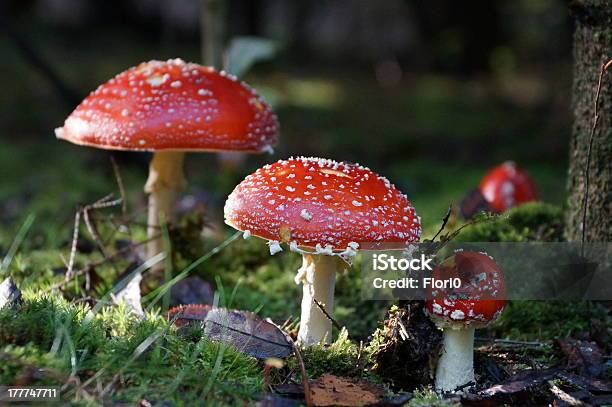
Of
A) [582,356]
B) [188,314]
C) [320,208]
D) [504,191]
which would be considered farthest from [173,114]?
[504,191]

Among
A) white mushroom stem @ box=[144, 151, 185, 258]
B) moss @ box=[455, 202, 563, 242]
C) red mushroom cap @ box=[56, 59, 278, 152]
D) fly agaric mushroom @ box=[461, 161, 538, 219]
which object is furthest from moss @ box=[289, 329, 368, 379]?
fly agaric mushroom @ box=[461, 161, 538, 219]

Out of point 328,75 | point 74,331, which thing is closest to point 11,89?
point 328,75

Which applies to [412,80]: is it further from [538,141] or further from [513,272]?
[513,272]

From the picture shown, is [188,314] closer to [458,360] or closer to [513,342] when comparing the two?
[458,360]

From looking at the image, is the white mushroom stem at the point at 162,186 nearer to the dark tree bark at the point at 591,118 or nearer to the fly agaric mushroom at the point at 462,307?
the fly agaric mushroom at the point at 462,307

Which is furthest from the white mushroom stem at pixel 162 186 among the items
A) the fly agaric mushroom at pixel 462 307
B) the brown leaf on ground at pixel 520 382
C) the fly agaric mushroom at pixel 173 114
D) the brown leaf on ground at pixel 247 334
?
the brown leaf on ground at pixel 520 382

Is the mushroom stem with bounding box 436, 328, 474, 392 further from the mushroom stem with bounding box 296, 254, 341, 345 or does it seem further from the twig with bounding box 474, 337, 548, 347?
the mushroom stem with bounding box 296, 254, 341, 345
